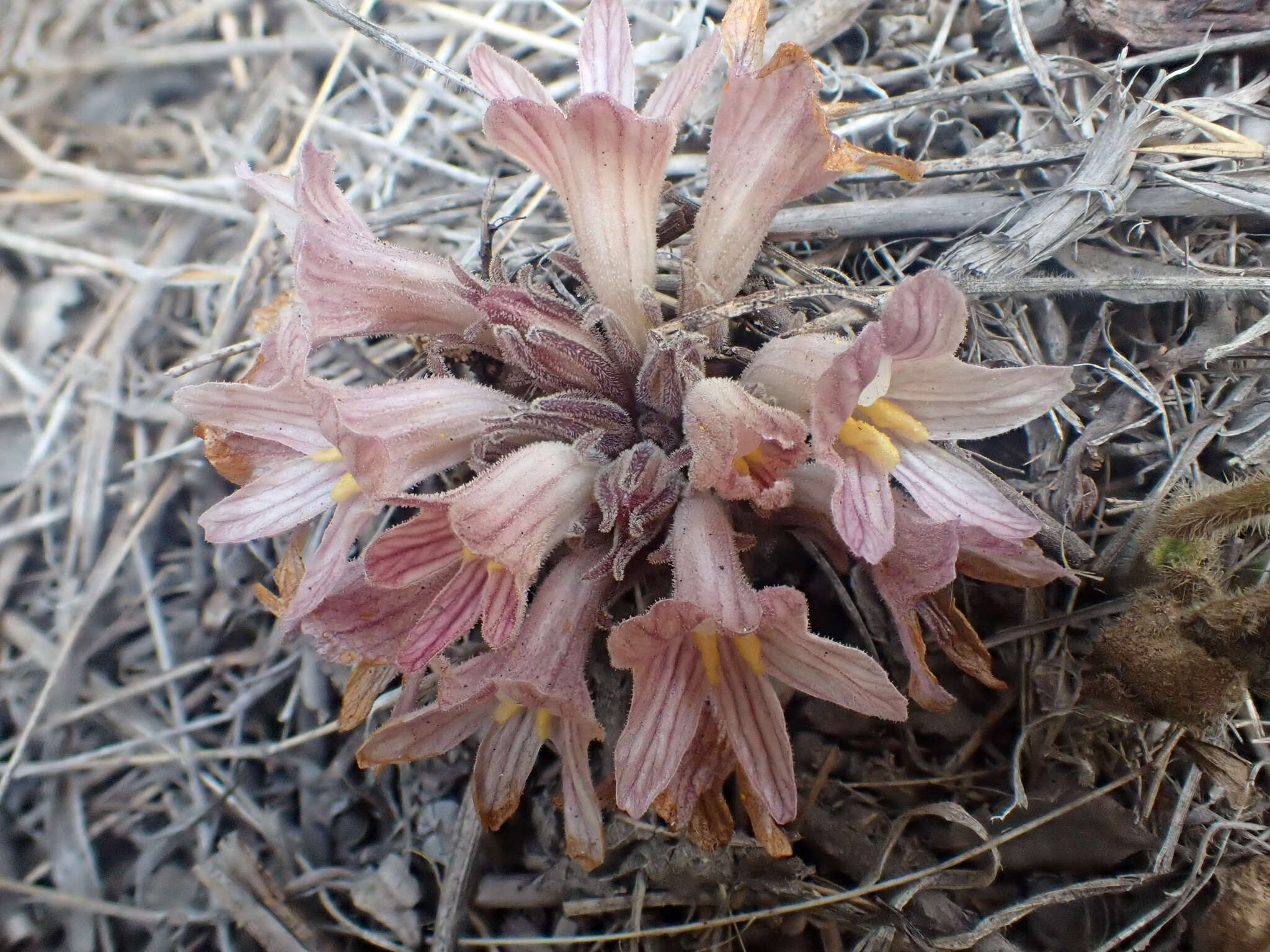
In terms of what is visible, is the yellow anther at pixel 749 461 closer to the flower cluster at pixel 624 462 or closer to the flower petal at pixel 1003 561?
the flower cluster at pixel 624 462

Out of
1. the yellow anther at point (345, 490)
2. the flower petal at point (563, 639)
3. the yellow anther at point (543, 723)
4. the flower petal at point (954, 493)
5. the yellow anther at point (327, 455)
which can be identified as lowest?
the yellow anther at point (543, 723)

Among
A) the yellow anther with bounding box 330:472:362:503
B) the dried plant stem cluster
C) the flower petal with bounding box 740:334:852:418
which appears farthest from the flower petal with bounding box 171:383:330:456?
the dried plant stem cluster

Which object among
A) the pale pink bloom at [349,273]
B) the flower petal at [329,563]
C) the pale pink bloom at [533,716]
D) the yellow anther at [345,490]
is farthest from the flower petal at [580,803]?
the pale pink bloom at [349,273]

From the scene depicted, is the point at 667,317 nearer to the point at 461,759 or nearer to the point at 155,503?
the point at 461,759

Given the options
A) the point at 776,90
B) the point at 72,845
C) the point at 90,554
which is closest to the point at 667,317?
the point at 776,90

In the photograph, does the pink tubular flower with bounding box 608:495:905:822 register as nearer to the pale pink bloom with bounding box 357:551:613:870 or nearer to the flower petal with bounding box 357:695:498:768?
the pale pink bloom with bounding box 357:551:613:870
